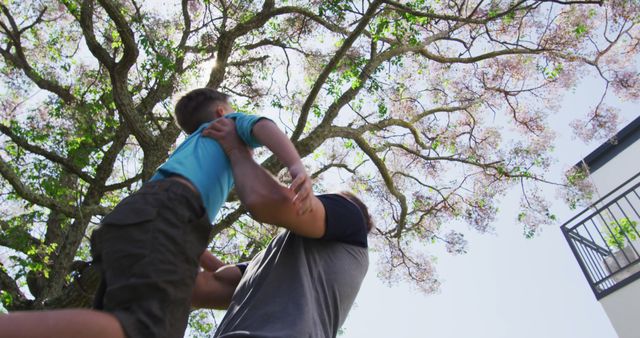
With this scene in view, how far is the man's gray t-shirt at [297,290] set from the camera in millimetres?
1379

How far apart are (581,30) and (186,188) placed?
7.34 meters

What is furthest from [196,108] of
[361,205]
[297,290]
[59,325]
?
[59,325]

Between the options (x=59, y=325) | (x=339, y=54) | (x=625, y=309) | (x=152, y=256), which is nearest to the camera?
(x=59, y=325)

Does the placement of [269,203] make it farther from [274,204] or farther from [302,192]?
[302,192]

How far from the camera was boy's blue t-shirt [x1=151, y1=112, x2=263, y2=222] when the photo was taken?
1770mm

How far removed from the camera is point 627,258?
8.48 m

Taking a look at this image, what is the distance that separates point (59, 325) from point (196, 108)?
1.31 m

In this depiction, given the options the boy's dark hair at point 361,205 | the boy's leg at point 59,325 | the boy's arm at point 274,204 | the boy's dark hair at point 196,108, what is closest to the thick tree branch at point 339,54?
the boy's dark hair at point 196,108

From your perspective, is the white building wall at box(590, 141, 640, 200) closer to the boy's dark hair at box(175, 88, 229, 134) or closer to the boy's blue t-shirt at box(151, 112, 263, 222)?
the boy's dark hair at box(175, 88, 229, 134)

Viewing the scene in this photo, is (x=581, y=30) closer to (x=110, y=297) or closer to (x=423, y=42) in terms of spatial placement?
(x=423, y=42)

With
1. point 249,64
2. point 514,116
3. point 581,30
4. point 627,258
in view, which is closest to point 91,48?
point 249,64

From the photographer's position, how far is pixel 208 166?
1827 mm

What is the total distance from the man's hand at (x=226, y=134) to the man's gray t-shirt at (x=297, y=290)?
40 cm

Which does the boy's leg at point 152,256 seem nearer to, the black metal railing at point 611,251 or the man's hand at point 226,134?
the man's hand at point 226,134
